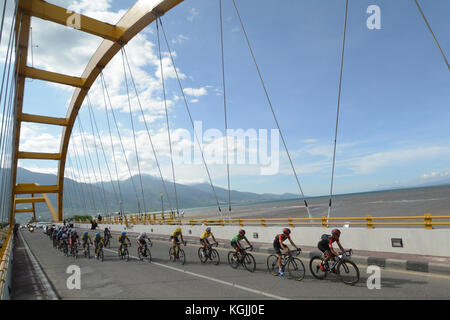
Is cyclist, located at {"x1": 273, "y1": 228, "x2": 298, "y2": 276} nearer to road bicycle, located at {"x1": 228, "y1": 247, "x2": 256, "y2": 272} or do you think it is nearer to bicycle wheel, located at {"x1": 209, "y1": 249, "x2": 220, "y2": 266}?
road bicycle, located at {"x1": 228, "y1": 247, "x2": 256, "y2": 272}

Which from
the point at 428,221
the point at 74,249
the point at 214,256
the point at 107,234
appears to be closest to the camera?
the point at 428,221

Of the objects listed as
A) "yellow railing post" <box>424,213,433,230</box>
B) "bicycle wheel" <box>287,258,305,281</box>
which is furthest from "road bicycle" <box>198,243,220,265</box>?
"yellow railing post" <box>424,213,433,230</box>

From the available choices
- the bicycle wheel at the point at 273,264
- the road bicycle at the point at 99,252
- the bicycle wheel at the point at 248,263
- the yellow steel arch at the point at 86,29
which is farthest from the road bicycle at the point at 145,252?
the yellow steel arch at the point at 86,29

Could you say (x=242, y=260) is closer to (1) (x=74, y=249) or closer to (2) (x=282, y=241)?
(2) (x=282, y=241)

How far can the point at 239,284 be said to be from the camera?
270 inches

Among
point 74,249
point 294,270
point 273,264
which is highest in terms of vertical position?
point 273,264

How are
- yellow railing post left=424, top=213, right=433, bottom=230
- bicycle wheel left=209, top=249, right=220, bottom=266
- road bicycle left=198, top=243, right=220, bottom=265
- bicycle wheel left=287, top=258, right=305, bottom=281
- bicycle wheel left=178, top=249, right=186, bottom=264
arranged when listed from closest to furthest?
bicycle wheel left=287, top=258, right=305, bottom=281
yellow railing post left=424, top=213, right=433, bottom=230
bicycle wheel left=209, top=249, right=220, bottom=266
road bicycle left=198, top=243, right=220, bottom=265
bicycle wheel left=178, top=249, right=186, bottom=264

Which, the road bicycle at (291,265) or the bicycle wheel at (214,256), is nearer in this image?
the road bicycle at (291,265)

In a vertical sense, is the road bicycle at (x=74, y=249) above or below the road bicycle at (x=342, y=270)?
below

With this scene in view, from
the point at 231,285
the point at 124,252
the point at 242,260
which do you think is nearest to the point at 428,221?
the point at 242,260

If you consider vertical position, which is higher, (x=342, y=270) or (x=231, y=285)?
(x=342, y=270)

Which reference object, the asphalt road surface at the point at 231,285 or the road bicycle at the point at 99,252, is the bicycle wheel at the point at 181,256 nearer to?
the asphalt road surface at the point at 231,285
